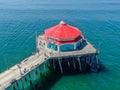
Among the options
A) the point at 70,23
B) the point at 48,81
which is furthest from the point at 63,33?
the point at 70,23

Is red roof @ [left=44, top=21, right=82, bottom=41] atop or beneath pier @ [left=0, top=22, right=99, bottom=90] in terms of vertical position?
atop

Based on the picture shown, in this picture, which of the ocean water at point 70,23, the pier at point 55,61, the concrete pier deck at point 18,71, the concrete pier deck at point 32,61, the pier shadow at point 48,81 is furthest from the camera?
the ocean water at point 70,23

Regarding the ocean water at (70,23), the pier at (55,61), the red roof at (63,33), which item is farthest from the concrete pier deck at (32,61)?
the ocean water at (70,23)

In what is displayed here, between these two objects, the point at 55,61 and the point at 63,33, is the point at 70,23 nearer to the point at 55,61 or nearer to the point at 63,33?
the point at 63,33

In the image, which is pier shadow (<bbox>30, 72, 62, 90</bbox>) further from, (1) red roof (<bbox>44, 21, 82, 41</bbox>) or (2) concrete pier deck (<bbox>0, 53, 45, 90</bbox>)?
(1) red roof (<bbox>44, 21, 82, 41</bbox>)

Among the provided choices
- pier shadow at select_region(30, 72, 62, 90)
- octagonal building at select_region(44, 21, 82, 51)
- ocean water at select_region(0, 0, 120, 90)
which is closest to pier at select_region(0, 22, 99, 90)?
octagonal building at select_region(44, 21, 82, 51)

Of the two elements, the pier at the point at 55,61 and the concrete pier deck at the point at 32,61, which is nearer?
the concrete pier deck at the point at 32,61

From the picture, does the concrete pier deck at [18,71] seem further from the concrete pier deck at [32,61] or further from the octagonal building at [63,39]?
the octagonal building at [63,39]

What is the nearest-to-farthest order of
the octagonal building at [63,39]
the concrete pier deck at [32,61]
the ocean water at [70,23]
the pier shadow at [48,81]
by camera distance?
the concrete pier deck at [32,61] → the pier shadow at [48,81] → the ocean water at [70,23] → the octagonal building at [63,39]
